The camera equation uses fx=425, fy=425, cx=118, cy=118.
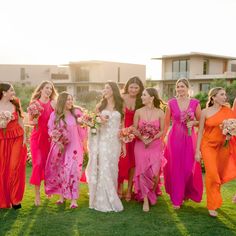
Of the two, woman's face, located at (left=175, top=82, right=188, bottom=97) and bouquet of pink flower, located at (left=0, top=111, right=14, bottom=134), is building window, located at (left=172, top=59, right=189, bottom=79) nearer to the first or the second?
woman's face, located at (left=175, top=82, right=188, bottom=97)

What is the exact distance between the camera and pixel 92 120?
8.09 m

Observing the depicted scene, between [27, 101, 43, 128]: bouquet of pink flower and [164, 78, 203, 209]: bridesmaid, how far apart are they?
252 cm

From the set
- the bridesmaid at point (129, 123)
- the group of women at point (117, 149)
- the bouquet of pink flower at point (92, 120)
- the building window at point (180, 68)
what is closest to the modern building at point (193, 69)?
the building window at point (180, 68)

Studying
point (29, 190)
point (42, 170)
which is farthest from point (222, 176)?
point (29, 190)

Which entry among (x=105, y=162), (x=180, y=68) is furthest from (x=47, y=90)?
(x=180, y=68)

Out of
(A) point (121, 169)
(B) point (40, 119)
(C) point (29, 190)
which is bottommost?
(C) point (29, 190)

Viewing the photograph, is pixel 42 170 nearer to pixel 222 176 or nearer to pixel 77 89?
pixel 222 176

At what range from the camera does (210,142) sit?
7.92 metres

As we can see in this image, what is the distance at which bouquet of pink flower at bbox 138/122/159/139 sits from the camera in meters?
7.95

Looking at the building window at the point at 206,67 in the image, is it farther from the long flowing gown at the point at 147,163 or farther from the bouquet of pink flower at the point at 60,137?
the bouquet of pink flower at the point at 60,137

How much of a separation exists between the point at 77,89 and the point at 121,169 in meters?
56.1

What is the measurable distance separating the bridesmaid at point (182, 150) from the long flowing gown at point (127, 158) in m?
0.91

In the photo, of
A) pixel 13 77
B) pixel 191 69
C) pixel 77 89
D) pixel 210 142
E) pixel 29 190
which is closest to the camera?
pixel 210 142

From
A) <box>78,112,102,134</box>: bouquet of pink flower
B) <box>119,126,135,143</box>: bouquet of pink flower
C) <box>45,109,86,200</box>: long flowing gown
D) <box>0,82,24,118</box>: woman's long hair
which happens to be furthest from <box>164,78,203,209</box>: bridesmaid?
<box>0,82,24,118</box>: woman's long hair
